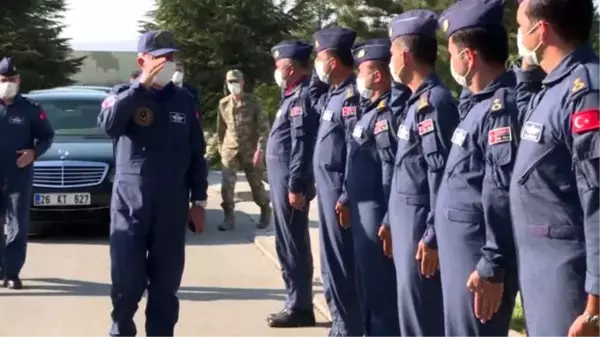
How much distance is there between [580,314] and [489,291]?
26.6 inches

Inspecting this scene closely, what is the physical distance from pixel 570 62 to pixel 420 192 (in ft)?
5.28

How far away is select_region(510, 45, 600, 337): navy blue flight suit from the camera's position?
3.64 m

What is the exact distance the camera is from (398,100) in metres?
6.07

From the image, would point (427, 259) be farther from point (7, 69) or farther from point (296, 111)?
point (7, 69)

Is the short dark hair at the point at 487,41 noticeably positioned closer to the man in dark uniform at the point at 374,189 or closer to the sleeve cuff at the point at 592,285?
the man in dark uniform at the point at 374,189

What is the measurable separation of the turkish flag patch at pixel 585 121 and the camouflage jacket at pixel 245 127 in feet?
32.0

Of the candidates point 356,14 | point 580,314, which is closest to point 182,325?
point 580,314

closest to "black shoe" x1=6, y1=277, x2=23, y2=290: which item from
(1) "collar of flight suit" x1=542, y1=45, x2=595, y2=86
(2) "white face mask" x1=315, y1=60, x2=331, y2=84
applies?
(2) "white face mask" x1=315, y1=60, x2=331, y2=84

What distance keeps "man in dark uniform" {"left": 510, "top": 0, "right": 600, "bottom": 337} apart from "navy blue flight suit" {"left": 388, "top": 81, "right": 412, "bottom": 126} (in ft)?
6.48

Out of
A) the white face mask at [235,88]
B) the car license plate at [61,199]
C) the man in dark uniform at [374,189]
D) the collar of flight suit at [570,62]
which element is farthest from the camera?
the white face mask at [235,88]

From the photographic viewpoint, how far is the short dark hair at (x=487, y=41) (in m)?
4.73

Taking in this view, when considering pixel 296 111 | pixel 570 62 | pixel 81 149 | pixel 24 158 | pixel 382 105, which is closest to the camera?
pixel 570 62

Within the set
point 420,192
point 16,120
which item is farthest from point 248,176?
point 420,192

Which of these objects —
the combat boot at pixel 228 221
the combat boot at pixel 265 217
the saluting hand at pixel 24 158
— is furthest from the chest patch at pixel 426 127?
the combat boot at pixel 228 221
